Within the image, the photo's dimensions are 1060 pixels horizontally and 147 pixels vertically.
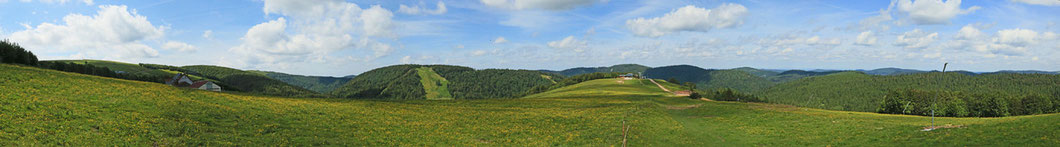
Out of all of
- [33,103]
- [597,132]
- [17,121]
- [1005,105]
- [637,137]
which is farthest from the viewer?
[1005,105]

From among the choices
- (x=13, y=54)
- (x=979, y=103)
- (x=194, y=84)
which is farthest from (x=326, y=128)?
(x=979, y=103)

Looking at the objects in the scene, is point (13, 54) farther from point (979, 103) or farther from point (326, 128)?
point (979, 103)

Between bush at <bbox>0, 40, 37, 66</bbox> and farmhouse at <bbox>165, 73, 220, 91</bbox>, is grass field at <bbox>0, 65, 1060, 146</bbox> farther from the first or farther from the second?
farmhouse at <bbox>165, 73, 220, 91</bbox>

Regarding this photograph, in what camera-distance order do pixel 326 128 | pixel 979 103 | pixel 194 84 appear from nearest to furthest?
pixel 326 128, pixel 979 103, pixel 194 84

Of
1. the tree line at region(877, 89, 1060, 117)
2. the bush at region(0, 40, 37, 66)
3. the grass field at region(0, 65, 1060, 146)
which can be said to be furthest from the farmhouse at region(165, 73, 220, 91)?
the tree line at region(877, 89, 1060, 117)

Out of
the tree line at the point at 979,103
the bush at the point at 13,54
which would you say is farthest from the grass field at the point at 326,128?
the tree line at the point at 979,103

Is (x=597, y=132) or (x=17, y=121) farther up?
(x=17, y=121)

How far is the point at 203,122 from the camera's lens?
28641mm

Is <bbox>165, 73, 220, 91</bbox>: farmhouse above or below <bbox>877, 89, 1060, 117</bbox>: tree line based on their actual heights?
above

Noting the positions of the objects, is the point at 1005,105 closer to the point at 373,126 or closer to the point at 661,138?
the point at 661,138

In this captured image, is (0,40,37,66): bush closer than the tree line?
Yes

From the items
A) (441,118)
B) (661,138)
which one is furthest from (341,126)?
(661,138)

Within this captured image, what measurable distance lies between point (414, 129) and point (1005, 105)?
116 metres

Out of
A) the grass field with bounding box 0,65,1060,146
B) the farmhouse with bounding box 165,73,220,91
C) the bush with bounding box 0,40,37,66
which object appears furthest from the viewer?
the farmhouse with bounding box 165,73,220,91
